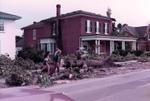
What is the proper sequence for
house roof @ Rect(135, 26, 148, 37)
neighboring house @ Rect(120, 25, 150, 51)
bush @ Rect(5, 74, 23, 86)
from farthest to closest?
house roof @ Rect(135, 26, 148, 37) < neighboring house @ Rect(120, 25, 150, 51) < bush @ Rect(5, 74, 23, 86)

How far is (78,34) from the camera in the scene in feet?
159

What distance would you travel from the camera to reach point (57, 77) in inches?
860

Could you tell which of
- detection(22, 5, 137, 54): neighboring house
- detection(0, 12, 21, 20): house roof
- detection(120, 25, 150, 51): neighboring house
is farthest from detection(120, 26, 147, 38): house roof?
detection(0, 12, 21, 20): house roof

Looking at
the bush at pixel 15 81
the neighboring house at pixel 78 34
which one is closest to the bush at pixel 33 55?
the neighboring house at pixel 78 34

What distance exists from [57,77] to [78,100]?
27.6 feet

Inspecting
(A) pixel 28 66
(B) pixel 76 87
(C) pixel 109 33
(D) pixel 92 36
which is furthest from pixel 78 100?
(C) pixel 109 33

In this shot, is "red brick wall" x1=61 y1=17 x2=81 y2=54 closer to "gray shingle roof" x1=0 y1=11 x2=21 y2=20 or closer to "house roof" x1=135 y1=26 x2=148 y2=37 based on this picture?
"gray shingle roof" x1=0 y1=11 x2=21 y2=20

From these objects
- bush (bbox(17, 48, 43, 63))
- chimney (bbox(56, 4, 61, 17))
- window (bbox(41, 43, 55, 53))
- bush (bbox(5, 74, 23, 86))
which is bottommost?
bush (bbox(5, 74, 23, 86))

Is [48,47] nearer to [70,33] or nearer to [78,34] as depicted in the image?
[70,33]

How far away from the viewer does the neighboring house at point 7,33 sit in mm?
36531

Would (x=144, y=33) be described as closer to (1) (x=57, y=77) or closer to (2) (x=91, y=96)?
(1) (x=57, y=77)

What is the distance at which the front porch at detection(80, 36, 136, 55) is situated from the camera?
47625mm

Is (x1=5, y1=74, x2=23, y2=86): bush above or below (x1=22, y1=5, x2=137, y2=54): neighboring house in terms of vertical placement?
below

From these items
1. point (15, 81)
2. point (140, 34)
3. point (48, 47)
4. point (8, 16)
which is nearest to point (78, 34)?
point (48, 47)
